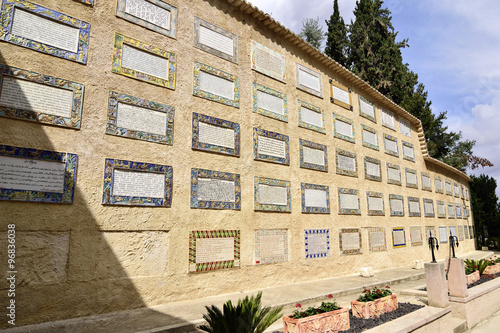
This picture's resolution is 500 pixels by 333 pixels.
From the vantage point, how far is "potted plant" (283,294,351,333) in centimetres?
396

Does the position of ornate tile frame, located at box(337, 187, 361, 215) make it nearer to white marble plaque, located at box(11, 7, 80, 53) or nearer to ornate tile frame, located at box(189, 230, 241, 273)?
ornate tile frame, located at box(189, 230, 241, 273)

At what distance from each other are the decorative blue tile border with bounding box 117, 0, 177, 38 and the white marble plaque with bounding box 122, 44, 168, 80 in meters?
0.62

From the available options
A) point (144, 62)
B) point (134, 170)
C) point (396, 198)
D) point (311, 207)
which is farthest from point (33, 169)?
point (396, 198)

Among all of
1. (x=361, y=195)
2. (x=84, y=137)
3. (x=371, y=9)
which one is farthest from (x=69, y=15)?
(x=371, y=9)

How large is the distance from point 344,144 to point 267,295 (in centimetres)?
644

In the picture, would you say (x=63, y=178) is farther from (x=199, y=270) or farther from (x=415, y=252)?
(x=415, y=252)

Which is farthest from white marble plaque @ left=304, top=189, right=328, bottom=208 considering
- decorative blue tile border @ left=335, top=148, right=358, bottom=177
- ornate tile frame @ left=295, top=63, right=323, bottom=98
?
ornate tile frame @ left=295, top=63, right=323, bottom=98

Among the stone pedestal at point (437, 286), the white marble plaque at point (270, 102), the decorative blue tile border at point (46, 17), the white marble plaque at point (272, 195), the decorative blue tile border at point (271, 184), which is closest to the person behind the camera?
the decorative blue tile border at point (46, 17)

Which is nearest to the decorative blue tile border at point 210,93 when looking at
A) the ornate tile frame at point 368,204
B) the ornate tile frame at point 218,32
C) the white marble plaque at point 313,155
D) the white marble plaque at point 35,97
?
the ornate tile frame at point 218,32

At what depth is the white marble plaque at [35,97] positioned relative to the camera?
4844 millimetres

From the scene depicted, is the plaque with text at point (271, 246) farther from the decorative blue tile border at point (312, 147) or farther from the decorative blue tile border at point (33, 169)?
the decorative blue tile border at point (33, 169)

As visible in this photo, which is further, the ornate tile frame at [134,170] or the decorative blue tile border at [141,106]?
the decorative blue tile border at [141,106]

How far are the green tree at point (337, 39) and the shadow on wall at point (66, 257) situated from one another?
2340 cm

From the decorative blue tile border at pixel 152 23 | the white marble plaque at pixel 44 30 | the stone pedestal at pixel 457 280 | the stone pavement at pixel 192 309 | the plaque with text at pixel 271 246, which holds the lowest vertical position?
the stone pavement at pixel 192 309
